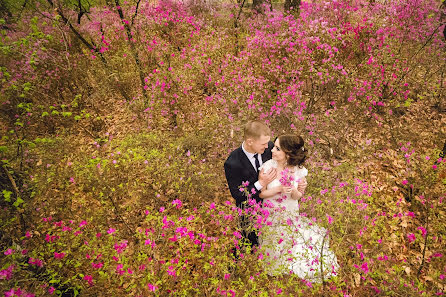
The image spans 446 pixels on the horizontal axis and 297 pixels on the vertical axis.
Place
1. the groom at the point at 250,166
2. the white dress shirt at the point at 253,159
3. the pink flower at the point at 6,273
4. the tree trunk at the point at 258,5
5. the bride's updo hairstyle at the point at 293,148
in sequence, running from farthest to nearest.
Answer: the tree trunk at the point at 258,5
the white dress shirt at the point at 253,159
the groom at the point at 250,166
the bride's updo hairstyle at the point at 293,148
the pink flower at the point at 6,273

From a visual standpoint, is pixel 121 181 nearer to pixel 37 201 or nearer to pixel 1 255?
pixel 37 201

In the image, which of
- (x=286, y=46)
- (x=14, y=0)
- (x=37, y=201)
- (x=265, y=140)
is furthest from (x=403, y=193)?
(x=14, y=0)

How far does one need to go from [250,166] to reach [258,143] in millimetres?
481

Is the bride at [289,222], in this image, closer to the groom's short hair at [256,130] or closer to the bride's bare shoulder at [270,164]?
the bride's bare shoulder at [270,164]

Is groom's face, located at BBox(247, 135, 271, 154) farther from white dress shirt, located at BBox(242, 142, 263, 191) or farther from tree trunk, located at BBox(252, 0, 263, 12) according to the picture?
tree trunk, located at BBox(252, 0, 263, 12)

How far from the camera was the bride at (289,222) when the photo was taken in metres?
3.22

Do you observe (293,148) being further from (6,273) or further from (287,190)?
(6,273)

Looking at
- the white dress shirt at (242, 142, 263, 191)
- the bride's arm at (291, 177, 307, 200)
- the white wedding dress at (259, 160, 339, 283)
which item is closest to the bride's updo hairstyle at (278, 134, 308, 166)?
the white wedding dress at (259, 160, 339, 283)

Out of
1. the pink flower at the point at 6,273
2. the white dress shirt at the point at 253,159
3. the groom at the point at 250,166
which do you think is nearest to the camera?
the pink flower at the point at 6,273

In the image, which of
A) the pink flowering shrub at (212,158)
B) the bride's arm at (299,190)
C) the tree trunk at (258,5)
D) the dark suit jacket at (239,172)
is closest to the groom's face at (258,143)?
the dark suit jacket at (239,172)

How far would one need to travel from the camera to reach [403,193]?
4.86 metres

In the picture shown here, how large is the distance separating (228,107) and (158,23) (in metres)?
7.12

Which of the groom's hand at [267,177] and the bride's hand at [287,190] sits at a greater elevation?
the groom's hand at [267,177]

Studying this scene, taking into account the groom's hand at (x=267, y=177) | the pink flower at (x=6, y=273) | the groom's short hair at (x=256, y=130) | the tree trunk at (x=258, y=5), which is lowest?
the pink flower at (x=6, y=273)
